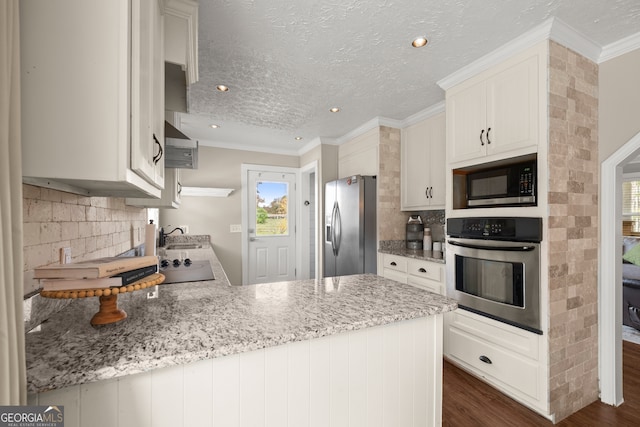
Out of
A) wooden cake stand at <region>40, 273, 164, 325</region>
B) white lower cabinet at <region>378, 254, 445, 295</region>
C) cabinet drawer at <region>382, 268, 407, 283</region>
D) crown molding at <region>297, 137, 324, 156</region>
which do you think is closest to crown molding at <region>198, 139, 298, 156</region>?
crown molding at <region>297, 137, 324, 156</region>

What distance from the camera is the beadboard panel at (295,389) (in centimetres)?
67

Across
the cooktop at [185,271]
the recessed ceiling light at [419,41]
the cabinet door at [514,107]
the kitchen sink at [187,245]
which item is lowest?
the kitchen sink at [187,245]

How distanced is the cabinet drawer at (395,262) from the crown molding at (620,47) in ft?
6.89

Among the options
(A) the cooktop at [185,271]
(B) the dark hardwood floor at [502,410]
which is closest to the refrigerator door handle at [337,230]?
(A) the cooktop at [185,271]

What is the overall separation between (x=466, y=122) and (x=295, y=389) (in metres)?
2.19

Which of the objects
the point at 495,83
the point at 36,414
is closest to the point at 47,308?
the point at 36,414

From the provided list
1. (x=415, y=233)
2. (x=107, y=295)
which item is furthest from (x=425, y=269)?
(x=107, y=295)

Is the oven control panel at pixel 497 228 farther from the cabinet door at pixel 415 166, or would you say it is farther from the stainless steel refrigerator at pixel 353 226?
the stainless steel refrigerator at pixel 353 226

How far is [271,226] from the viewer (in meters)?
4.69

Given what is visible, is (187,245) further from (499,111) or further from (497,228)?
(499,111)

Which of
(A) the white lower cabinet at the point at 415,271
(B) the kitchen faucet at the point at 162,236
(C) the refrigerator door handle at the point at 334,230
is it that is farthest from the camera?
(C) the refrigerator door handle at the point at 334,230

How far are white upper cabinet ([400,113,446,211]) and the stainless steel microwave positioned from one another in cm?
63

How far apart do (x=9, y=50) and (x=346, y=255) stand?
3.18 m

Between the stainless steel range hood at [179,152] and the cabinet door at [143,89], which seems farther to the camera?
the stainless steel range hood at [179,152]
